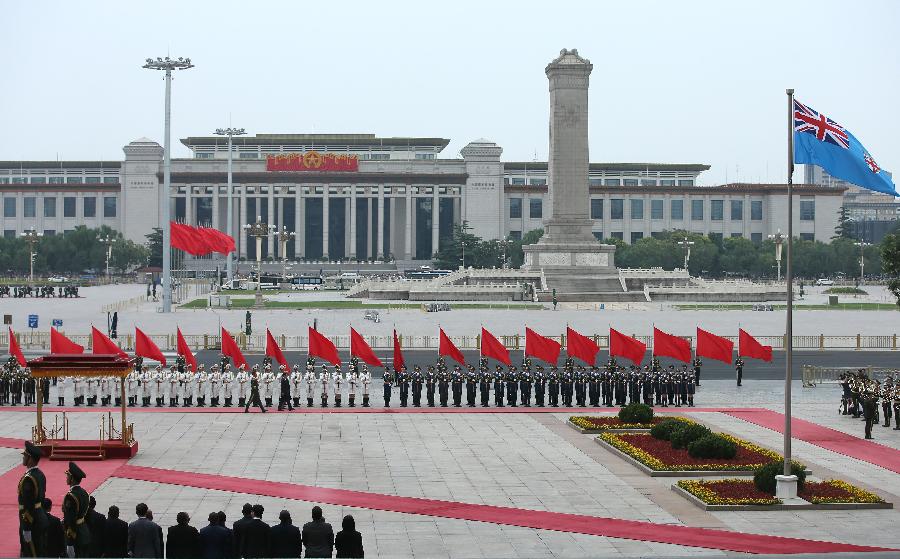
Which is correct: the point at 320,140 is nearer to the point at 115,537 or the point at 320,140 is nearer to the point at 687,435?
the point at 687,435

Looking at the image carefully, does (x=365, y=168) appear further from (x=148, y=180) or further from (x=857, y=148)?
(x=857, y=148)

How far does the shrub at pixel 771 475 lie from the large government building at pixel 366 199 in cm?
13458

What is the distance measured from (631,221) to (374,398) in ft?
422

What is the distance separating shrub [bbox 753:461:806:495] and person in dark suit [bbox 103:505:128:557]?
12.7 m

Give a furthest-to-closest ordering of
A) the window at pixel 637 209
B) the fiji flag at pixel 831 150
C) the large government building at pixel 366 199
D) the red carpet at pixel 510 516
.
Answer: the window at pixel 637 209 → the large government building at pixel 366 199 → the fiji flag at pixel 831 150 → the red carpet at pixel 510 516

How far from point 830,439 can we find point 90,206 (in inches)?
5717

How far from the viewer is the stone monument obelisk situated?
300 feet

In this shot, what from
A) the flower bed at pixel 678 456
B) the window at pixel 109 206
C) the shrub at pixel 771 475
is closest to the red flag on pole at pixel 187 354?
the flower bed at pixel 678 456

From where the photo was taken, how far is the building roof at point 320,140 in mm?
165125

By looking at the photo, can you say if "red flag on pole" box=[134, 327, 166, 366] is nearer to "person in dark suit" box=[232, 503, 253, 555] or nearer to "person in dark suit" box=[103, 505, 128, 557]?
"person in dark suit" box=[103, 505, 128, 557]

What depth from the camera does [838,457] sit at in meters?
28.3

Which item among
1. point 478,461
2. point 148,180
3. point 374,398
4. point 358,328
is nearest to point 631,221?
point 148,180

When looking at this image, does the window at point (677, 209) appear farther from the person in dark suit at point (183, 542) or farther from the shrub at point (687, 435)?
the person in dark suit at point (183, 542)

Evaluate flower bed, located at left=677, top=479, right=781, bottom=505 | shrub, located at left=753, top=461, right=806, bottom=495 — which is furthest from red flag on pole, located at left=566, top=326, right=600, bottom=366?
shrub, located at left=753, top=461, right=806, bottom=495
